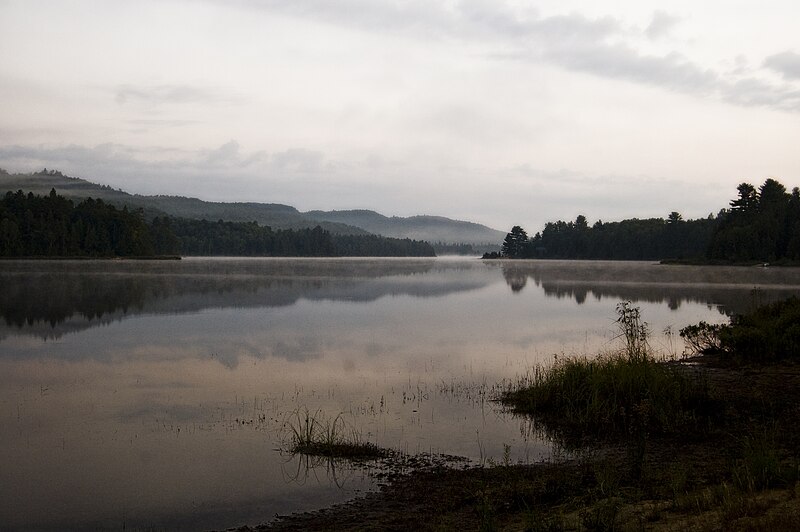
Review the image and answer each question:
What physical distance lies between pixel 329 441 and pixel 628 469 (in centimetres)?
575

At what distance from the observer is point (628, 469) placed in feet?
40.5

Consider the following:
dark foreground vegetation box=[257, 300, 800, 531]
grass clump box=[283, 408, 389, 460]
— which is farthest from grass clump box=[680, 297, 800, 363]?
grass clump box=[283, 408, 389, 460]

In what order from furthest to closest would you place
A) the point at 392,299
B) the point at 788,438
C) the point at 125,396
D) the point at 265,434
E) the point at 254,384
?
the point at 392,299 → the point at 254,384 → the point at 125,396 → the point at 265,434 → the point at 788,438

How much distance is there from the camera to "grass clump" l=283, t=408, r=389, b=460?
45.8 feet

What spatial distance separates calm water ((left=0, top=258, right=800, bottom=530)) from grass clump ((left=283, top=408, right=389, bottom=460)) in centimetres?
35

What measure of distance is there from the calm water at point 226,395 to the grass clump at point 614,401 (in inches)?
44.6

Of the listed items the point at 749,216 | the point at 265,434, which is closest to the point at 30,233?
the point at 749,216

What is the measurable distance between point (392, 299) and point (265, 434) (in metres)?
41.8

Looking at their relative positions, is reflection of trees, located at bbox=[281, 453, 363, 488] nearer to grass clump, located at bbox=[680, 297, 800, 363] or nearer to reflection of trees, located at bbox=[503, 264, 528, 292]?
grass clump, located at bbox=[680, 297, 800, 363]

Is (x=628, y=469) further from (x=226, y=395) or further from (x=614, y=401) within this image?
(x=226, y=395)

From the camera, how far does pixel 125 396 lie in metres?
18.8

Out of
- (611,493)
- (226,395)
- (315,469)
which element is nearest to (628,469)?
(611,493)

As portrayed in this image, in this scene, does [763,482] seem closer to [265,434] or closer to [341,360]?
[265,434]

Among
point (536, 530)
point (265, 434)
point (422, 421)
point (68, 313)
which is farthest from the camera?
point (68, 313)
